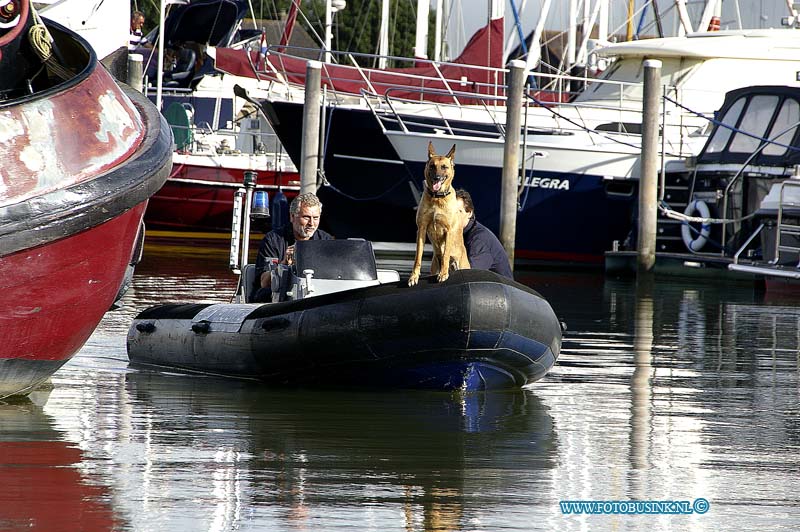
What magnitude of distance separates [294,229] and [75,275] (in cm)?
196

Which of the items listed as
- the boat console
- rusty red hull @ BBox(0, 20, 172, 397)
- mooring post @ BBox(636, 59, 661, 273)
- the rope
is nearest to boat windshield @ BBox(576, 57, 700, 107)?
mooring post @ BBox(636, 59, 661, 273)

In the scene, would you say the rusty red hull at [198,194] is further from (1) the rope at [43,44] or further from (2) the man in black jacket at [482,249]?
(1) the rope at [43,44]

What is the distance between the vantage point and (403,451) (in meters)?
6.69

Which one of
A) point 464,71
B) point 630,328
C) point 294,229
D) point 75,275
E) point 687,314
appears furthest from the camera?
point 464,71

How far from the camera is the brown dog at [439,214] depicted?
7887 mm

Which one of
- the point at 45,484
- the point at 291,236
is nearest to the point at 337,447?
the point at 45,484

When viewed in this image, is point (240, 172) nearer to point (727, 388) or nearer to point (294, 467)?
point (727, 388)

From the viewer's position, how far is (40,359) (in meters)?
7.53

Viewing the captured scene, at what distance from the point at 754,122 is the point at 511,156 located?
3736 mm

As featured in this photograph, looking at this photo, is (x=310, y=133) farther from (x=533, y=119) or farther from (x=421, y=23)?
(x=421, y=23)

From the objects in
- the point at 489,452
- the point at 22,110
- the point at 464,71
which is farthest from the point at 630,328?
the point at 464,71

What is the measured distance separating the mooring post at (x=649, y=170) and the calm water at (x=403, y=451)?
7733mm

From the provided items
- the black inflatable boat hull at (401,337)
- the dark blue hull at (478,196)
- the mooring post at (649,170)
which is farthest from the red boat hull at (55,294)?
the dark blue hull at (478,196)

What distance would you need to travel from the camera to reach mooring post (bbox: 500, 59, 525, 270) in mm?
17562
